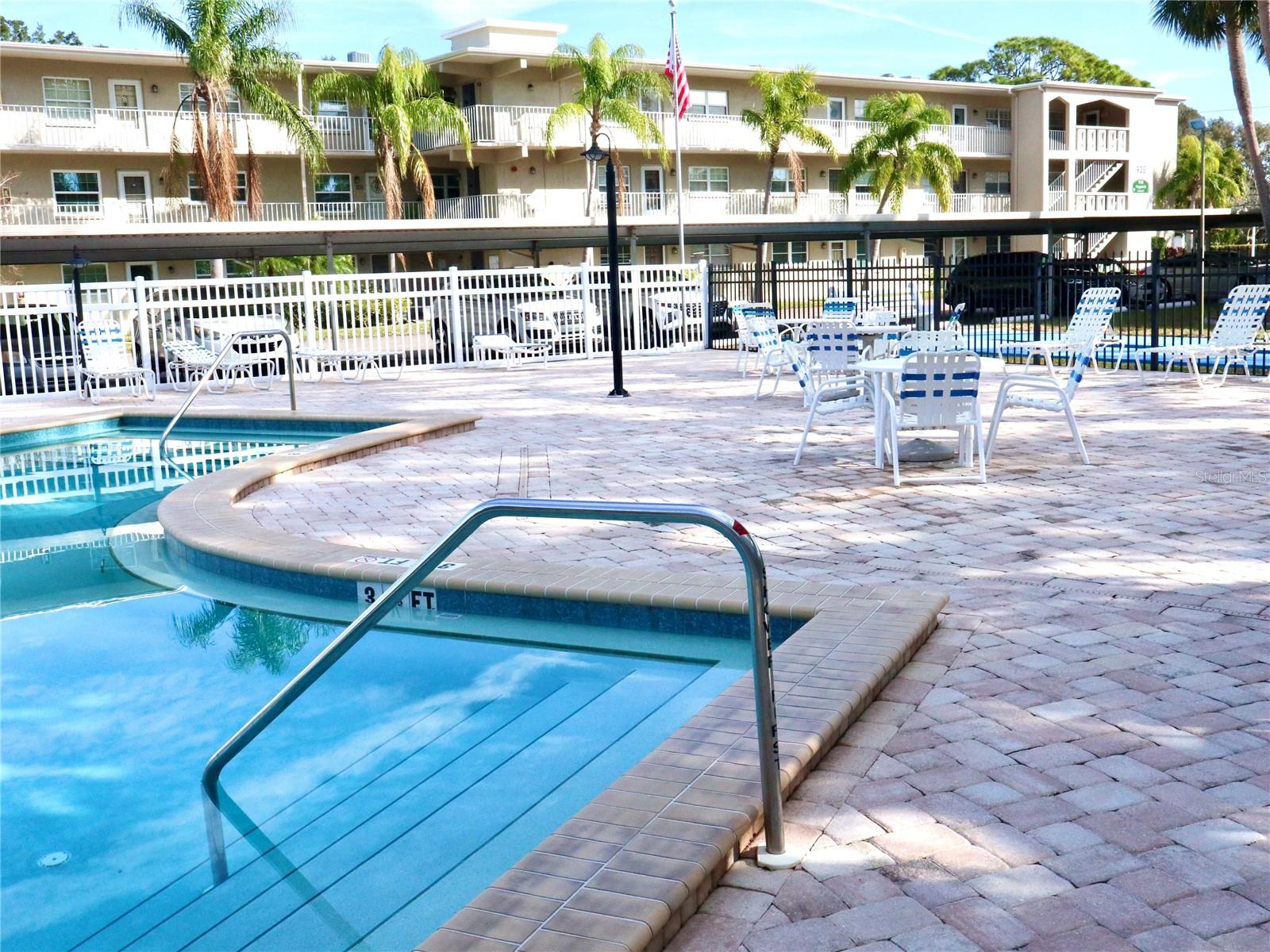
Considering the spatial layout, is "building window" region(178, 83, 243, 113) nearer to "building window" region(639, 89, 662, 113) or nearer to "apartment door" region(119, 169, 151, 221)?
Answer: "apartment door" region(119, 169, 151, 221)

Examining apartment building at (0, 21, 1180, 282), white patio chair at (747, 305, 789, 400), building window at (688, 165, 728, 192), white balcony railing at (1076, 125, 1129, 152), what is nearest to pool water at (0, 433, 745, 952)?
white patio chair at (747, 305, 789, 400)

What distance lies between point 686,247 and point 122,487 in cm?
3030

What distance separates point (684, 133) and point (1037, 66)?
3381 centimetres

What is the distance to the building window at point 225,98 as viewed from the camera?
1259 inches

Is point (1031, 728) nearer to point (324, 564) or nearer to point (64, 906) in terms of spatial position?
point (64, 906)

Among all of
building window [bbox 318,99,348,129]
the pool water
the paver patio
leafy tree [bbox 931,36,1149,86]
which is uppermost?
leafy tree [bbox 931,36,1149,86]

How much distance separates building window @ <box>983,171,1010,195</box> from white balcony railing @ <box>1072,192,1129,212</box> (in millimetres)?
2682

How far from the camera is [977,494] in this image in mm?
7781

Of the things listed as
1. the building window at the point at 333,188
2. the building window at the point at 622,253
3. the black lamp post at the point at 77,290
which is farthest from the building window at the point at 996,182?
the black lamp post at the point at 77,290

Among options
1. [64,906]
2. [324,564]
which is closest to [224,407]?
[324,564]

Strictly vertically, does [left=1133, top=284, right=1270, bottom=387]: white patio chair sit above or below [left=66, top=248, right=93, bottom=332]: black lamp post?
below

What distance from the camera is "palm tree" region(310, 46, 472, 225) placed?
112ft

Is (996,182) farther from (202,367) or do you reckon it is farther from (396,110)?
(202,367)

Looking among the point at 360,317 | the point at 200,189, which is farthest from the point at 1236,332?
the point at 200,189
